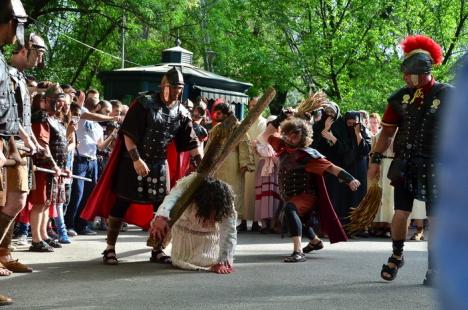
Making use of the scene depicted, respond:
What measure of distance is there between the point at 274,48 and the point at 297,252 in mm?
21869

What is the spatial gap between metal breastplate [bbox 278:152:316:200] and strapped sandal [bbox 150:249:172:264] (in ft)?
5.20

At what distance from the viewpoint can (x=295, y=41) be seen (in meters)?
30.2

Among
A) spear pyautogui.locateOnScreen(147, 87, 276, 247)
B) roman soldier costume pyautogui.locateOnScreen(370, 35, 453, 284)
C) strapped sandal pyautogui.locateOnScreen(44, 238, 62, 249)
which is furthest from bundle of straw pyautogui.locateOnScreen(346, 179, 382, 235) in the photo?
strapped sandal pyautogui.locateOnScreen(44, 238, 62, 249)

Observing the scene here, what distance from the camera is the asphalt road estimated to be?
6023 mm

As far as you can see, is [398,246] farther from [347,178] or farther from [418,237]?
[418,237]

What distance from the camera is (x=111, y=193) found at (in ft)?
27.7

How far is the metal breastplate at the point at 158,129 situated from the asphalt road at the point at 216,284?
99 centimetres

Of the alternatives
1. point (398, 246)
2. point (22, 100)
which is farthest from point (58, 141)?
point (398, 246)

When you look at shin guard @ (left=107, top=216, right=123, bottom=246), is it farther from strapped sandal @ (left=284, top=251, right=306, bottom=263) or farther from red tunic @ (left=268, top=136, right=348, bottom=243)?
red tunic @ (left=268, top=136, right=348, bottom=243)

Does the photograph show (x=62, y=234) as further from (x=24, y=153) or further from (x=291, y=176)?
(x=24, y=153)

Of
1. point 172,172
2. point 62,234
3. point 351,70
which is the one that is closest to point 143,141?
point 172,172

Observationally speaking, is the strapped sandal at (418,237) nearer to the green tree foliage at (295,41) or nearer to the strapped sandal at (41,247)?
the strapped sandal at (41,247)

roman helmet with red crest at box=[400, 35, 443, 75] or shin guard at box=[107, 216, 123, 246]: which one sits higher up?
roman helmet with red crest at box=[400, 35, 443, 75]

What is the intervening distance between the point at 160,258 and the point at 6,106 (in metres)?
2.89
